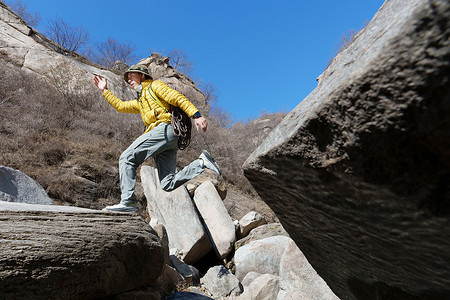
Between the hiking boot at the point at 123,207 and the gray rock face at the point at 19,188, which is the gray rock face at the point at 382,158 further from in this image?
the gray rock face at the point at 19,188

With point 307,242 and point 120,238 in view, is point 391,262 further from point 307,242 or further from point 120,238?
point 120,238

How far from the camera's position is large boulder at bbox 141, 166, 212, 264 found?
20.9ft

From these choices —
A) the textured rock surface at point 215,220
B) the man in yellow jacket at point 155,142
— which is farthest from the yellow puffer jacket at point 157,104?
the textured rock surface at point 215,220

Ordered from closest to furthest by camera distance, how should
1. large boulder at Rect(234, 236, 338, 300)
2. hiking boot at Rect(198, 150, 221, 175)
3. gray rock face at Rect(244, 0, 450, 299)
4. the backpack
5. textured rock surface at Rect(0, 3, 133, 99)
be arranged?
Result: gray rock face at Rect(244, 0, 450, 299), large boulder at Rect(234, 236, 338, 300), the backpack, hiking boot at Rect(198, 150, 221, 175), textured rock surface at Rect(0, 3, 133, 99)

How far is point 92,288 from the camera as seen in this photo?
2.71 m

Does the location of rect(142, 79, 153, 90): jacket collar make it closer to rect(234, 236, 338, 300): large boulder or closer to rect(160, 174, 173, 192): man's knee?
rect(160, 174, 173, 192): man's knee

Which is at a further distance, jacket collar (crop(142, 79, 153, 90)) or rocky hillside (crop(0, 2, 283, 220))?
rocky hillside (crop(0, 2, 283, 220))

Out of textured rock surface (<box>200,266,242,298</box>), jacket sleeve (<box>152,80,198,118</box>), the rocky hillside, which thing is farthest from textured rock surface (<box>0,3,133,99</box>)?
jacket sleeve (<box>152,80,198,118</box>)

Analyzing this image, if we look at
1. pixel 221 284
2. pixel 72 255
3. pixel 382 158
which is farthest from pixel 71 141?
pixel 382 158

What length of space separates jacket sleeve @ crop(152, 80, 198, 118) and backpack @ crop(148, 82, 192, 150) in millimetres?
73

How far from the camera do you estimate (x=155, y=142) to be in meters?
4.06

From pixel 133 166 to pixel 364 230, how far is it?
2986 millimetres

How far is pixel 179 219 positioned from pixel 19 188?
8.86 ft

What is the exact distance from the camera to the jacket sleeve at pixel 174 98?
157 inches
